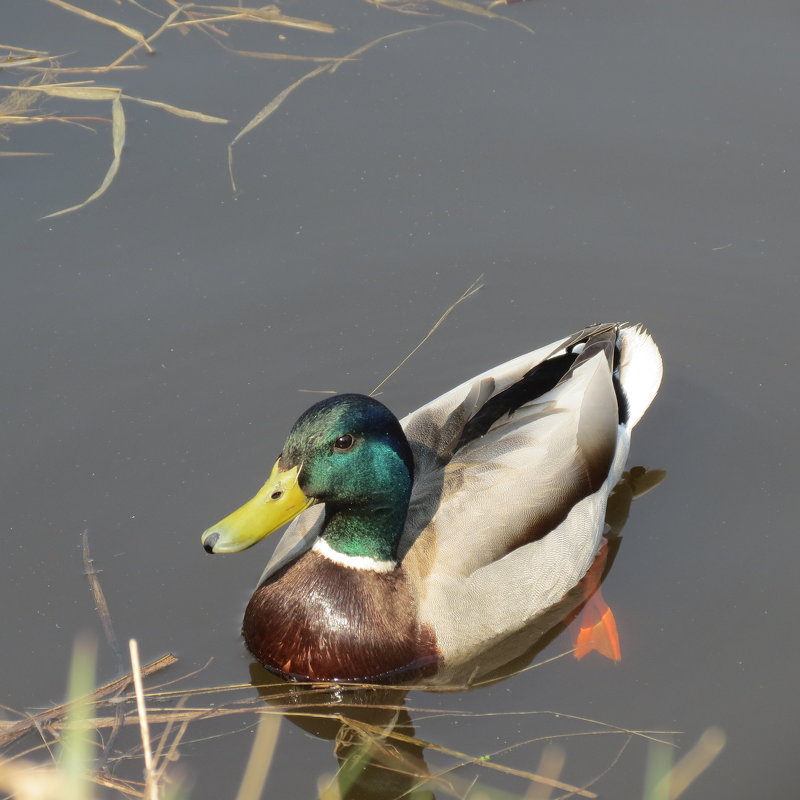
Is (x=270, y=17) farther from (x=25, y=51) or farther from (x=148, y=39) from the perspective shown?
(x=25, y=51)

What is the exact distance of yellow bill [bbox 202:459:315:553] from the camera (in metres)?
5.18

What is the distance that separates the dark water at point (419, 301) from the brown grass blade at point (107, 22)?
9 centimetres

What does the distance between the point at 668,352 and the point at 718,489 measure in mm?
932

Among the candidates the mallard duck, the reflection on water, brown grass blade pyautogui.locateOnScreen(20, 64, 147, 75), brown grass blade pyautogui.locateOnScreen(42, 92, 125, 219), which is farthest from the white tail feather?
brown grass blade pyautogui.locateOnScreen(20, 64, 147, 75)

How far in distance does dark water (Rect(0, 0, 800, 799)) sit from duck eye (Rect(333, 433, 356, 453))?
1.17m

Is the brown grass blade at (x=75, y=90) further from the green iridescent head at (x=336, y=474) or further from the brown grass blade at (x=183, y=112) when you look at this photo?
the green iridescent head at (x=336, y=474)

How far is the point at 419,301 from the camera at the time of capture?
24.5 ft

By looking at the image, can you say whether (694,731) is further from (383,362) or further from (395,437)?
(383,362)

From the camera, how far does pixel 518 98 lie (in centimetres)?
843

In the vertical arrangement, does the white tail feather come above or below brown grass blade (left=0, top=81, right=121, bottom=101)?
below

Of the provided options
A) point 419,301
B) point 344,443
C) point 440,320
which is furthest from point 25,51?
point 344,443

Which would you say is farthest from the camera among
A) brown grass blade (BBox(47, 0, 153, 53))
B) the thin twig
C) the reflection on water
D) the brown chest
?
brown grass blade (BBox(47, 0, 153, 53))

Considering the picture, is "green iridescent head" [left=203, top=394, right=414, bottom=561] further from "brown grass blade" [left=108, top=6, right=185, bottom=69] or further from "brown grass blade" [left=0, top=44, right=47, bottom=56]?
"brown grass blade" [left=0, top=44, right=47, bottom=56]

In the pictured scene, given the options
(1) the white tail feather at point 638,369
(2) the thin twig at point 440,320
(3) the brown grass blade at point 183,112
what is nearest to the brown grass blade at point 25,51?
(3) the brown grass blade at point 183,112
